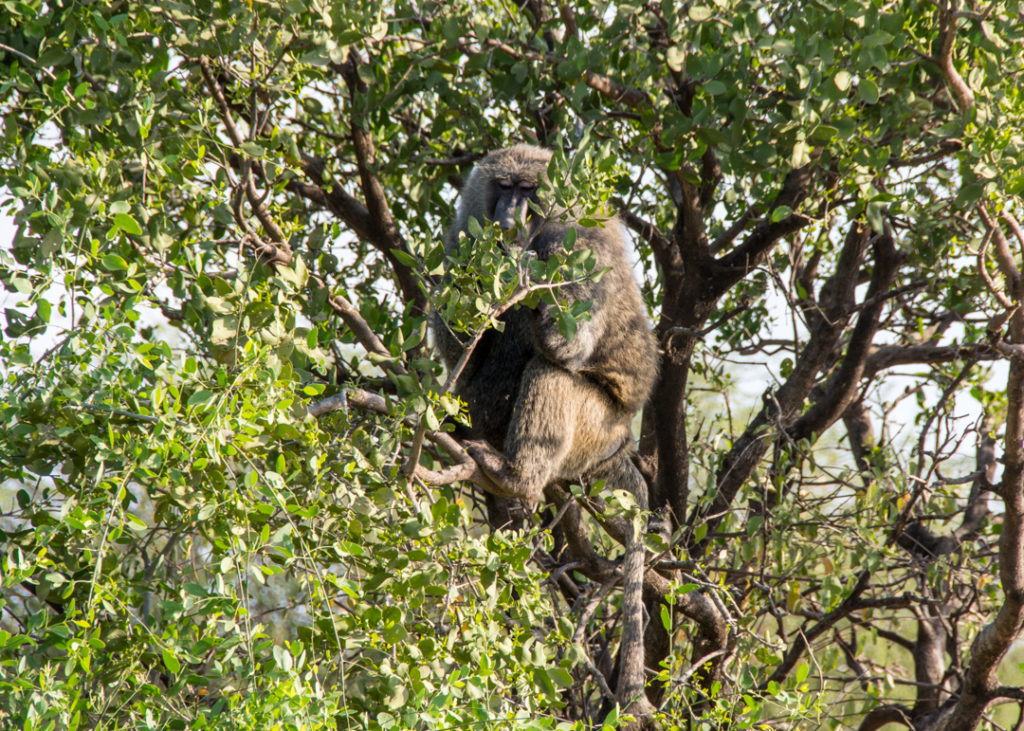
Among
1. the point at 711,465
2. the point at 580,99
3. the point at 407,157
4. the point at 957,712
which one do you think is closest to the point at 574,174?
the point at 580,99

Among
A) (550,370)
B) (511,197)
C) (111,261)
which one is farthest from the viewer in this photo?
(511,197)

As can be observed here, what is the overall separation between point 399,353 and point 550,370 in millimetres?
1362

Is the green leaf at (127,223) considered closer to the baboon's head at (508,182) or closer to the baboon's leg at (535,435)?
the baboon's leg at (535,435)

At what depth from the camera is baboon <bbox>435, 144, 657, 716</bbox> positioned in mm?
3838

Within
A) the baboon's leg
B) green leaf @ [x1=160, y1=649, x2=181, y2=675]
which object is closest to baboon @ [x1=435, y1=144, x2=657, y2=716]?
the baboon's leg

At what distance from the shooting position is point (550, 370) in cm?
394

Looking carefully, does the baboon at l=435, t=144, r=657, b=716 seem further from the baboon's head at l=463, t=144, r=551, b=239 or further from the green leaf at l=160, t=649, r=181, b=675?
the green leaf at l=160, t=649, r=181, b=675

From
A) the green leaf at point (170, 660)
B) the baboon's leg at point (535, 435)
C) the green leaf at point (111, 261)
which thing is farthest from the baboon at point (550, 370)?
the green leaf at point (170, 660)

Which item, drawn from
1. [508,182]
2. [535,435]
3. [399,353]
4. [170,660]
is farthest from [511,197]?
[170,660]

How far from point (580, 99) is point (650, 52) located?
345mm

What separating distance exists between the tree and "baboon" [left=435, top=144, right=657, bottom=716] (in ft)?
0.83

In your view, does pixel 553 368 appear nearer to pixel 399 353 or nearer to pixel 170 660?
pixel 399 353

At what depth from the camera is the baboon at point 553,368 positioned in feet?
12.6

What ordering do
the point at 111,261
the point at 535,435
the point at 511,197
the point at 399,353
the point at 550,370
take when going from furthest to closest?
the point at 511,197 → the point at 550,370 → the point at 535,435 → the point at 399,353 → the point at 111,261
